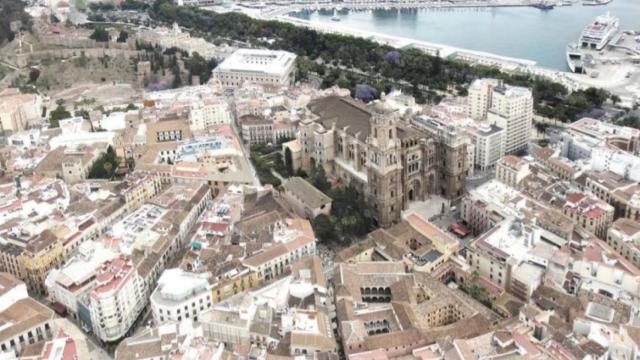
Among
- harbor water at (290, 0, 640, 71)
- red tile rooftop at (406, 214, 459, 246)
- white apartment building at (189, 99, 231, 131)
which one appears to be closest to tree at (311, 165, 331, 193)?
red tile rooftop at (406, 214, 459, 246)

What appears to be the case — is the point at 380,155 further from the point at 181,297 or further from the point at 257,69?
the point at 257,69

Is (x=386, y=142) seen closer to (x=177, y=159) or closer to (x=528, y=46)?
(x=177, y=159)

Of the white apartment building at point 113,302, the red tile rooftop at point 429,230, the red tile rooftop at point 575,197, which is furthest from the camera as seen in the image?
the red tile rooftop at point 575,197

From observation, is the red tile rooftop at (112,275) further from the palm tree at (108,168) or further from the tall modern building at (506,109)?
the tall modern building at (506,109)

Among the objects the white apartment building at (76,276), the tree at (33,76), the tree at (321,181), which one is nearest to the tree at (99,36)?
the tree at (33,76)

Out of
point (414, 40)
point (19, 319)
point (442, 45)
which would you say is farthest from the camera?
point (414, 40)

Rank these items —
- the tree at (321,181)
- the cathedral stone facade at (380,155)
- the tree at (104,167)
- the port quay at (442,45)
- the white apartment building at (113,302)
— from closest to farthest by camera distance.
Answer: the white apartment building at (113,302)
the cathedral stone facade at (380,155)
the tree at (321,181)
the tree at (104,167)
the port quay at (442,45)

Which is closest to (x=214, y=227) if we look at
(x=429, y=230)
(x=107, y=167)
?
(x=429, y=230)

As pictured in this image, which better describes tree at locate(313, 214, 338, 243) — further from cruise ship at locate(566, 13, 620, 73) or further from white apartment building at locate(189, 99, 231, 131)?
cruise ship at locate(566, 13, 620, 73)
